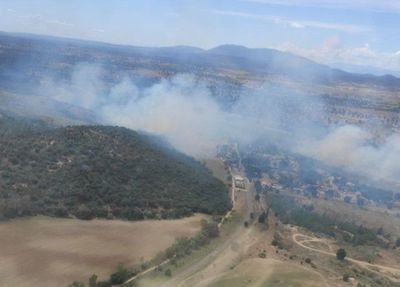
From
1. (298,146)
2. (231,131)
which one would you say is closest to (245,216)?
(298,146)

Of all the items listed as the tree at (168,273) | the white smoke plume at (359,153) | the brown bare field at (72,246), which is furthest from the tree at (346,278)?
the white smoke plume at (359,153)

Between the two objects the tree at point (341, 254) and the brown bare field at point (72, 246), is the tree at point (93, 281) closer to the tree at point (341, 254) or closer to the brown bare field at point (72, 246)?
the brown bare field at point (72, 246)

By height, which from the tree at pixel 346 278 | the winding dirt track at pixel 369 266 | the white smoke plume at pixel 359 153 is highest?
the white smoke plume at pixel 359 153

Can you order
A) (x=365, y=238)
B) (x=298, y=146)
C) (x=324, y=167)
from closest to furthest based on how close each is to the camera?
(x=365, y=238), (x=324, y=167), (x=298, y=146)

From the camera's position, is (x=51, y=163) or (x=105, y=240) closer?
(x=105, y=240)

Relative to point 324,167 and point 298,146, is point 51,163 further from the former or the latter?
point 298,146
